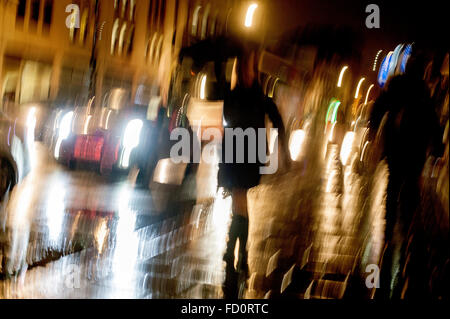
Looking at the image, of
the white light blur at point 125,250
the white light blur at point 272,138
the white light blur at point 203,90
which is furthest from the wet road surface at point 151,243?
the white light blur at point 203,90

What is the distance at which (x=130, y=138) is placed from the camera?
4078mm

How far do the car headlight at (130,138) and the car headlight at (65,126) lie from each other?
0.50 meters

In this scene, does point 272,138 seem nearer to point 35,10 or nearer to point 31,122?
point 31,122

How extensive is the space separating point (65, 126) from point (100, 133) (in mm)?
300

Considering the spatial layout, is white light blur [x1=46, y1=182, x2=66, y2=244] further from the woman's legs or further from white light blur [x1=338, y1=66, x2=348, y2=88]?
white light blur [x1=338, y1=66, x2=348, y2=88]

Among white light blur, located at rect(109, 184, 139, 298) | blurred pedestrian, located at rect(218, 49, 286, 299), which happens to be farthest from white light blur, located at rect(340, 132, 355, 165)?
white light blur, located at rect(109, 184, 139, 298)

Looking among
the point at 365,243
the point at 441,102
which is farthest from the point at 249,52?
the point at 365,243

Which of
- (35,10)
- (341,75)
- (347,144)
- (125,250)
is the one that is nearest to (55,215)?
(125,250)

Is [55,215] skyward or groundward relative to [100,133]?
groundward

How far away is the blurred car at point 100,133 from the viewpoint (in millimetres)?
3939

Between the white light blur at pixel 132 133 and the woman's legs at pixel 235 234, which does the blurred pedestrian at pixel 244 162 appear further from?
the white light blur at pixel 132 133

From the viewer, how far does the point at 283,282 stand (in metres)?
3.66

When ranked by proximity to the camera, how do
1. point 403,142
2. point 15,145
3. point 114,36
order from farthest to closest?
point 114,36, point 15,145, point 403,142
